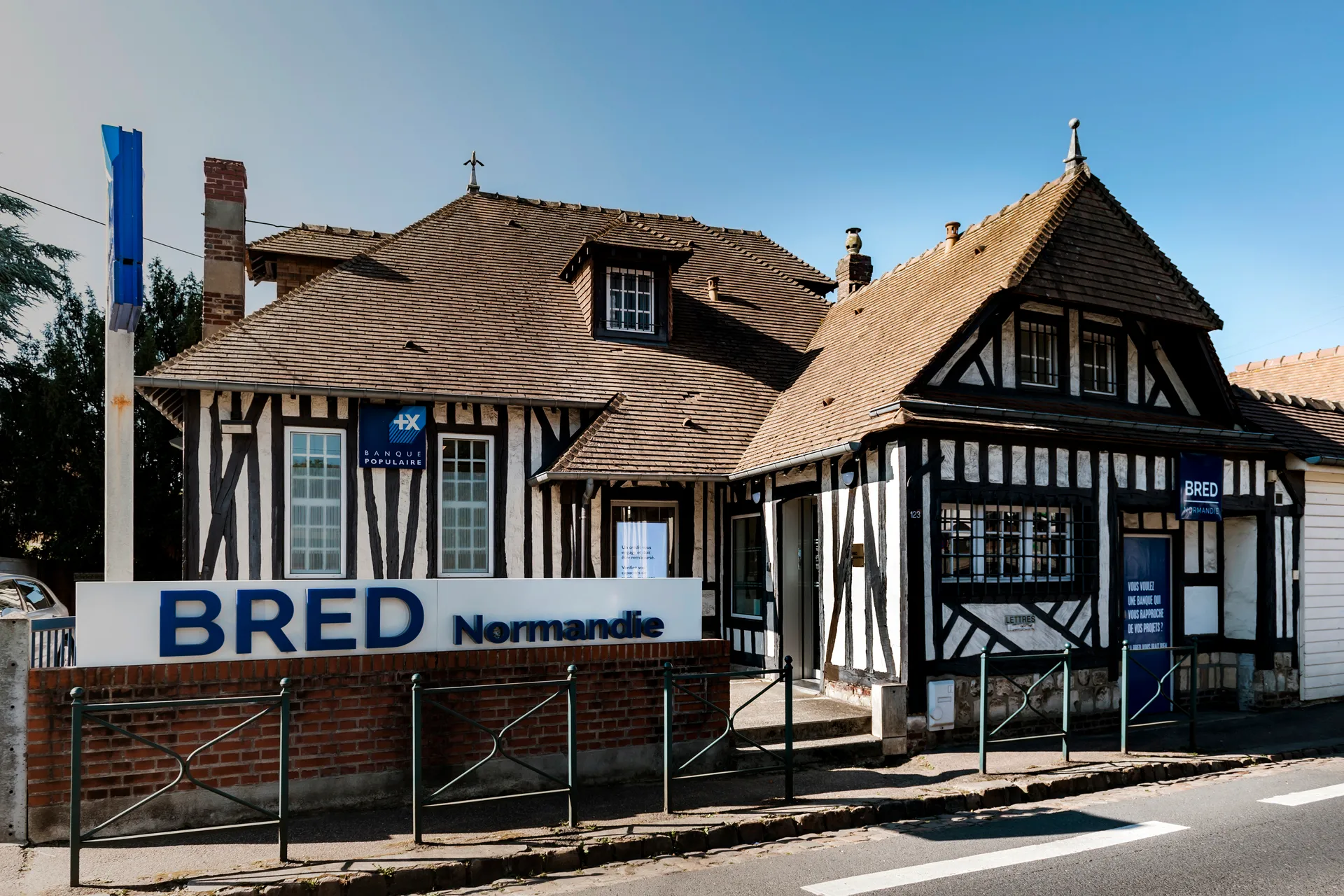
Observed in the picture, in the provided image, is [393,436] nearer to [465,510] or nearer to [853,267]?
[465,510]

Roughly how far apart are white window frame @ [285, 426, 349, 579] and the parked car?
11.6 feet

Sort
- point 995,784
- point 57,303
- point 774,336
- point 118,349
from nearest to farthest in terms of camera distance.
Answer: point 118,349
point 995,784
point 774,336
point 57,303

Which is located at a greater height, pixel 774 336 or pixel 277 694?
pixel 774 336

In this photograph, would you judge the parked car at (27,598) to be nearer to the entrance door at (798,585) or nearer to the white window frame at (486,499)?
the white window frame at (486,499)

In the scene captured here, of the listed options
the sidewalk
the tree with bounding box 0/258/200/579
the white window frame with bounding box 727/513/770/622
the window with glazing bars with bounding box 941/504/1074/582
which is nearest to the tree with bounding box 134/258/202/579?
the tree with bounding box 0/258/200/579

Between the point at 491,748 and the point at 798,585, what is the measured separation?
571 cm

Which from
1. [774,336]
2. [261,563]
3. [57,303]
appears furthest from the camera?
[57,303]

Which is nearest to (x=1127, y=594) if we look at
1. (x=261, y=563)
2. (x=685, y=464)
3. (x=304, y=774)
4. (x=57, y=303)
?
(x=685, y=464)

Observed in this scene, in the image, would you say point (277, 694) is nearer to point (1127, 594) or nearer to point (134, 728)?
point (134, 728)

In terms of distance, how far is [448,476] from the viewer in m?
12.0

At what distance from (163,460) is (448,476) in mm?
11334

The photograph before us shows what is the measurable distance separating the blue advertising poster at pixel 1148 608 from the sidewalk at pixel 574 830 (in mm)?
Result: 2265

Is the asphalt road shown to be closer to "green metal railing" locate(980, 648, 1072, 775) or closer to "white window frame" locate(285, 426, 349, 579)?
"green metal railing" locate(980, 648, 1072, 775)

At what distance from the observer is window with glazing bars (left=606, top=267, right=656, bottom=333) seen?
14.3m
